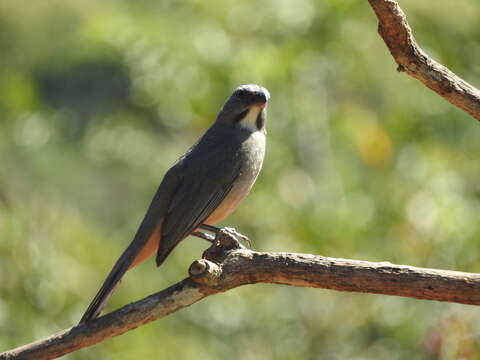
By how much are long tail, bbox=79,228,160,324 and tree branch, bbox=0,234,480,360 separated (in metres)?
0.14

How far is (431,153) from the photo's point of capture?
8508mm

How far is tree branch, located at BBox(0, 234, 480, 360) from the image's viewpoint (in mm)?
4406

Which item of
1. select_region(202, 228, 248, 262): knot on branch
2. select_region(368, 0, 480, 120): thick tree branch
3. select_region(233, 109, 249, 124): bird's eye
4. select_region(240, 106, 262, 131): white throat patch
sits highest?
select_region(233, 109, 249, 124): bird's eye

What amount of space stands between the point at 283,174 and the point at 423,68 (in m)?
4.36

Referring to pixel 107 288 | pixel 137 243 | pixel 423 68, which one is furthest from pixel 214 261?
pixel 423 68

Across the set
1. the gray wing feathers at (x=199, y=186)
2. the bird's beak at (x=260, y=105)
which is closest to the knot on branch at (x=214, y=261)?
the gray wing feathers at (x=199, y=186)

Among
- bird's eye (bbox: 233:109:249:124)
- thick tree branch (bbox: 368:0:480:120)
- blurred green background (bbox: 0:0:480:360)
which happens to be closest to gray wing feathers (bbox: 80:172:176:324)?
bird's eye (bbox: 233:109:249:124)

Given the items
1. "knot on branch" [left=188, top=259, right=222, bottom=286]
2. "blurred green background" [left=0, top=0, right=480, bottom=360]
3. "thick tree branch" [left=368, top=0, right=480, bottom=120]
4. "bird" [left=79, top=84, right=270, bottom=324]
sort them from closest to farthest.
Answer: "thick tree branch" [left=368, top=0, right=480, bottom=120] → "knot on branch" [left=188, top=259, right=222, bottom=286] → "bird" [left=79, top=84, right=270, bottom=324] → "blurred green background" [left=0, top=0, right=480, bottom=360]

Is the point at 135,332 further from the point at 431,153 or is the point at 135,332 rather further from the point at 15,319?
the point at 431,153

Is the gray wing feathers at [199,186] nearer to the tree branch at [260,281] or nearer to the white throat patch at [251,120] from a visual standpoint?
the white throat patch at [251,120]

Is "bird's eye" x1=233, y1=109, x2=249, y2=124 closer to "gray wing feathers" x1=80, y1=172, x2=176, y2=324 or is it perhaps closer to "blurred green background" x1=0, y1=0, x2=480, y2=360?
"gray wing feathers" x1=80, y1=172, x2=176, y2=324

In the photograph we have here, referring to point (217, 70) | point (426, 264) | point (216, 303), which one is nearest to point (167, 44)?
point (217, 70)

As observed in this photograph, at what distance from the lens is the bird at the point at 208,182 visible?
18.8 ft

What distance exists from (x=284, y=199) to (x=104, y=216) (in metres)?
4.25
